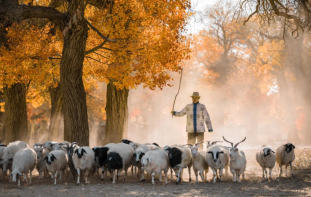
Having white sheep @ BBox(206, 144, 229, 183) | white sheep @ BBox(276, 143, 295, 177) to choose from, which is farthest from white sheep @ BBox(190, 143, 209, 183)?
white sheep @ BBox(276, 143, 295, 177)

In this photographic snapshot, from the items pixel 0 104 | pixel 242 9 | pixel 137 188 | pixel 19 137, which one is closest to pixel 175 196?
pixel 137 188

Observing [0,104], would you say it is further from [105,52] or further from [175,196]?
[175,196]

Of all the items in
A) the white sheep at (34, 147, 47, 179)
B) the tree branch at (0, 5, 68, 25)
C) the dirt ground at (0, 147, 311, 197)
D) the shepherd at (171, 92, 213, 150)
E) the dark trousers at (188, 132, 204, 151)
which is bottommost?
the dirt ground at (0, 147, 311, 197)

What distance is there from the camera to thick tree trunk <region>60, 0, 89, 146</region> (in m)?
13.0

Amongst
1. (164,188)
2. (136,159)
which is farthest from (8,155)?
(164,188)

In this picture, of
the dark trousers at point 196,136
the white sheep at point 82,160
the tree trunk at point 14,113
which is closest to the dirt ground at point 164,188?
the white sheep at point 82,160

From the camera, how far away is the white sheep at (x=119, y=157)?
10867 millimetres

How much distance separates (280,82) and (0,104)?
82.8 ft

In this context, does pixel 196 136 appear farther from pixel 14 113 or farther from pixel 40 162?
pixel 14 113

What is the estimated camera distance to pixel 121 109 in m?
16.9

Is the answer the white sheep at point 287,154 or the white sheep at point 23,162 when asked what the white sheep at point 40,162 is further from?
the white sheep at point 287,154

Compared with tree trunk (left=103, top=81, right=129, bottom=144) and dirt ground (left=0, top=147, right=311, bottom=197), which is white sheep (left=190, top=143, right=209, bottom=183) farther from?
tree trunk (left=103, top=81, right=129, bottom=144)

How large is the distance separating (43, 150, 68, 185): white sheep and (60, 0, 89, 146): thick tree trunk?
1.73 m

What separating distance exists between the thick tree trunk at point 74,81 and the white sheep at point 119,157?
227cm
